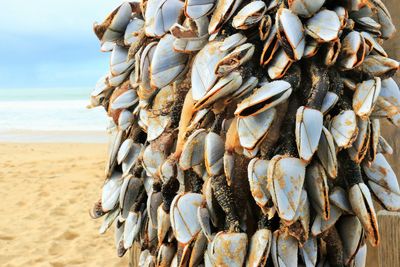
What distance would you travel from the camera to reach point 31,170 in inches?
287

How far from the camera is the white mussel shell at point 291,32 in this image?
0.72m

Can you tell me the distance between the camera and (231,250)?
758mm

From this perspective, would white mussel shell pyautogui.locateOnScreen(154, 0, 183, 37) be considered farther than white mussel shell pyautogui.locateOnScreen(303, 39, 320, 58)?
Yes

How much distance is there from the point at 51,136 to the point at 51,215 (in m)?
10.9

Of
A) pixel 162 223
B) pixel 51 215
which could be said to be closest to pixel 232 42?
pixel 162 223

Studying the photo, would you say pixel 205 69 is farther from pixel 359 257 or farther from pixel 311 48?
pixel 359 257

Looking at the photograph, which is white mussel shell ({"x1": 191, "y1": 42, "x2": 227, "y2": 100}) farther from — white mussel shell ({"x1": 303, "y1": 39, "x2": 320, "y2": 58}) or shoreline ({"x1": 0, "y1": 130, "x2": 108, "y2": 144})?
shoreline ({"x1": 0, "y1": 130, "x2": 108, "y2": 144})

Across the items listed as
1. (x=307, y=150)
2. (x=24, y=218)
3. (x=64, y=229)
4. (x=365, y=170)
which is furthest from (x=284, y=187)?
(x=24, y=218)

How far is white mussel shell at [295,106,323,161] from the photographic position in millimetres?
708

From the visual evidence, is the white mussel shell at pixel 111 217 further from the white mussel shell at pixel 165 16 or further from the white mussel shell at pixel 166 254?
the white mussel shell at pixel 165 16

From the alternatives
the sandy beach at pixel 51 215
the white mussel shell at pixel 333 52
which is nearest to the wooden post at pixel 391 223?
the white mussel shell at pixel 333 52

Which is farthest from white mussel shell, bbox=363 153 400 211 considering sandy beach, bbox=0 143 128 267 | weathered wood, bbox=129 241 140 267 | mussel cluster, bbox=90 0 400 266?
sandy beach, bbox=0 143 128 267

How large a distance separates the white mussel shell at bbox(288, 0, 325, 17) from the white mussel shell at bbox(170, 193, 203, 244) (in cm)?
Answer: 33

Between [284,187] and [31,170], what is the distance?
709 cm
